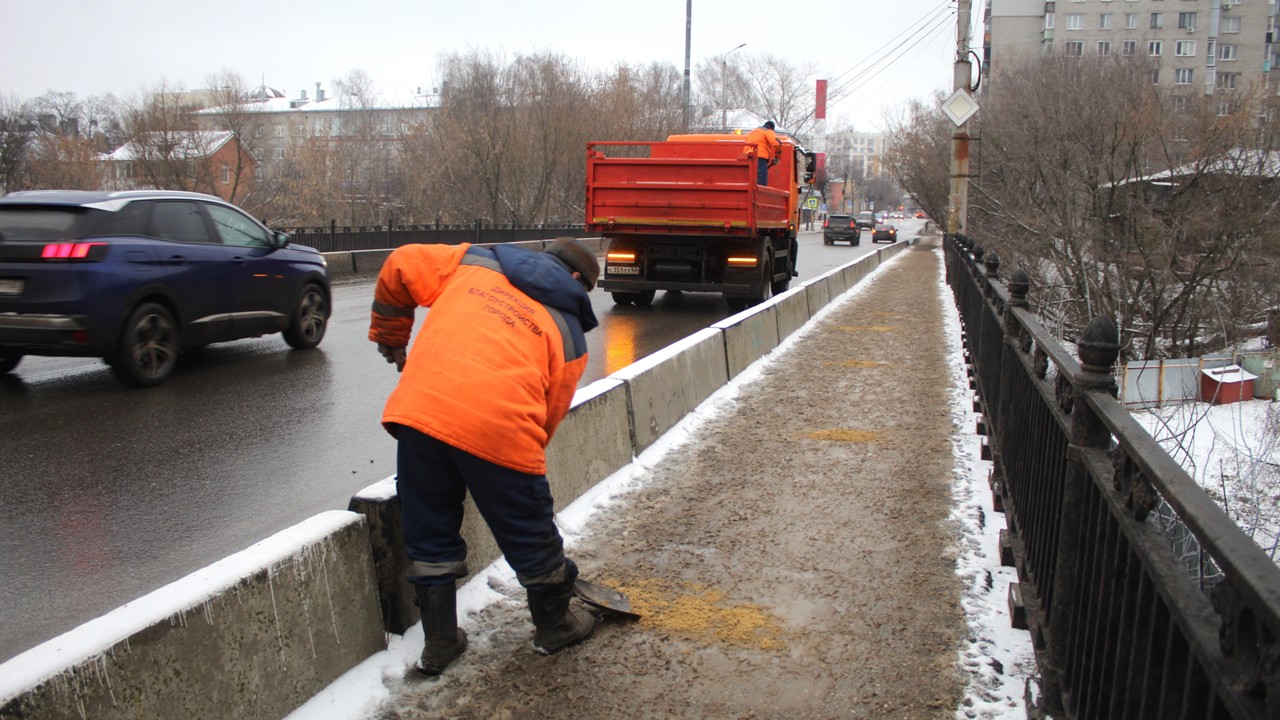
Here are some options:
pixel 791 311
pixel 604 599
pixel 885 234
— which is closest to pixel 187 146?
pixel 791 311

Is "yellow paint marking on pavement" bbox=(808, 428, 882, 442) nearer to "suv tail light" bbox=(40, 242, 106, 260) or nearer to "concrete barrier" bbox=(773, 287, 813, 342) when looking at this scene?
"concrete barrier" bbox=(773, 287, 813, 342)

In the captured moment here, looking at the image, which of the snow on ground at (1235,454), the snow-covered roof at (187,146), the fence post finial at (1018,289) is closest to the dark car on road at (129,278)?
the fence post finial at (1018,289)

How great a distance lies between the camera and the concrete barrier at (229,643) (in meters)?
2.28

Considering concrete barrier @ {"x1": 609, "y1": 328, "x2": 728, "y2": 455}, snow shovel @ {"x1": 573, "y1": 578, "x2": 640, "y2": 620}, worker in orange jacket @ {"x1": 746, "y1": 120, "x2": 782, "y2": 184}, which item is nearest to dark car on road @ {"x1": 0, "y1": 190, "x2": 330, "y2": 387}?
concrete barrier @ {"x1": 609, "y1": 328, "x2": 728, "y2": 455}

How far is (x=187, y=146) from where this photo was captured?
35031 millimetres

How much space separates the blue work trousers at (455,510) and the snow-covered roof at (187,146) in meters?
36.2

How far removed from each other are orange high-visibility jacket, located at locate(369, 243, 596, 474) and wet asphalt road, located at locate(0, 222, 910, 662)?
1868 mm

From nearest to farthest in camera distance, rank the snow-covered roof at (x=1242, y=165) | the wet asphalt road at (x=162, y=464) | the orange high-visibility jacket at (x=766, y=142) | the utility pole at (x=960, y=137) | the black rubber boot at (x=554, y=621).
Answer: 1. the black rubber boot at (x=554, y=621)
2. the wet asphalt road at (x=162, y=464)
3. the snow-covered roof at (x=1242, y=165)
4. the orange high-visibility jacket at (x=766, y=142)
5. the utility pole at (x=960, y=137)

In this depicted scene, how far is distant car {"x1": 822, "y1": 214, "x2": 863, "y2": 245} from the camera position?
168 feet

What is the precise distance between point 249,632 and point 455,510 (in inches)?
30.0

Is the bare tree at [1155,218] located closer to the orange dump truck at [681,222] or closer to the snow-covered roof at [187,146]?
the orange dump truck at [681,222]

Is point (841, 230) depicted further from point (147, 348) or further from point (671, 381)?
point (147, 348)

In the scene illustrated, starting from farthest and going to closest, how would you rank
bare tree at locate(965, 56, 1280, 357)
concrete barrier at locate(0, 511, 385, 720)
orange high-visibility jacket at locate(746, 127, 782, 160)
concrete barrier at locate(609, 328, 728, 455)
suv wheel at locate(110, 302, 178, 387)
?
orange high-visibility jacket at locate(746, 127, 782, 160) < bare tree at locate(965, 56, 1280, 357) < suv wheel at locate(110, 302, 178, 387) < concrete barrier at locate(609, 328, 728, 455) < concrete barrier at locate(0, 511, 385, 720)

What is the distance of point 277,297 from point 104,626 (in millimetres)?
7546
